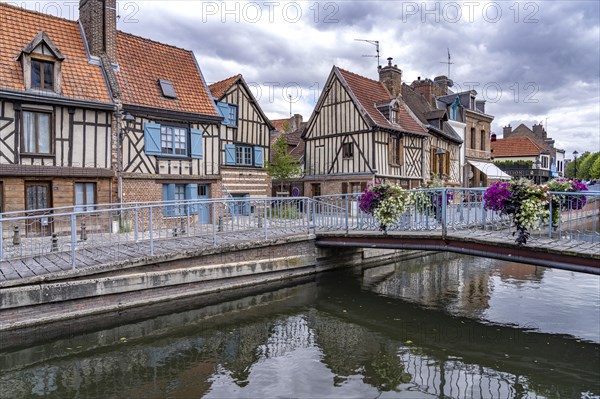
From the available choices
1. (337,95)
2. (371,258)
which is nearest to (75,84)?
(371,258)

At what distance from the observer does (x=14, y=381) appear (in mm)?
5781

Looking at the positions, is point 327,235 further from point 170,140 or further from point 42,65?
point 42,65

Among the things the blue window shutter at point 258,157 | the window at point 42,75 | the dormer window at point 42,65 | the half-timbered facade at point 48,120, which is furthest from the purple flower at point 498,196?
the blue window shutter at point 258,157

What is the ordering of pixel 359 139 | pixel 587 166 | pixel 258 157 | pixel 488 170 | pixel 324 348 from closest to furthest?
pixel 324 348, pixel 258 157, pixel 359 139, pixel 488 170, pixel 587 166

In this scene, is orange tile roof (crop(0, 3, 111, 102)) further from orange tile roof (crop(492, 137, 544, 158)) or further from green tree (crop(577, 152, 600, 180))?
green tree (crop(577, 152, 600, 180))

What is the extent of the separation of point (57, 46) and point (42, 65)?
1.57 metres

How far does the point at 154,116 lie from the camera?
15445 mm

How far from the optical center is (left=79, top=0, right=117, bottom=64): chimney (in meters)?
14.9

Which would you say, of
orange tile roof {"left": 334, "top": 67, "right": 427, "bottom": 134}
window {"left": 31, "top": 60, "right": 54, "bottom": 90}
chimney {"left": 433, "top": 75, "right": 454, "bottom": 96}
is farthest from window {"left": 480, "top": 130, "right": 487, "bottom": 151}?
window {"left": 31, "top": 60, "right": 54, "bottom": 90}

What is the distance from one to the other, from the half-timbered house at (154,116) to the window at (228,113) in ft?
3.96

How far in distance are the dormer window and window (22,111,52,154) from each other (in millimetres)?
839

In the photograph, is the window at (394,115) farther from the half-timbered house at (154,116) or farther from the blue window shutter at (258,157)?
A: the half-timbered house at (154,116)

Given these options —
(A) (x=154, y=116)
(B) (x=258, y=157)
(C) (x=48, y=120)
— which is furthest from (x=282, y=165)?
(C) (x=48, y=120)

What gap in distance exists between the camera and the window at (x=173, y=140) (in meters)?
15.8
